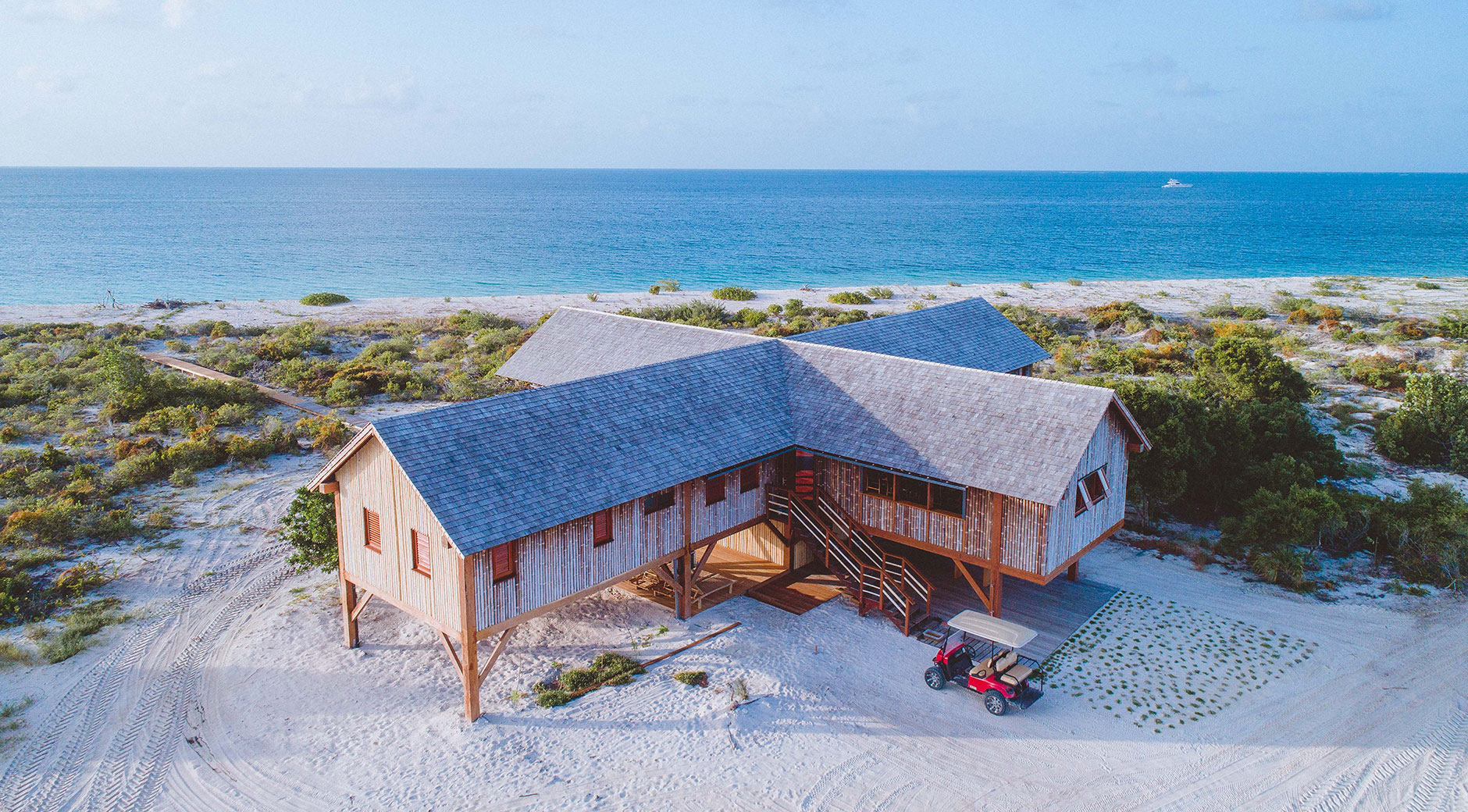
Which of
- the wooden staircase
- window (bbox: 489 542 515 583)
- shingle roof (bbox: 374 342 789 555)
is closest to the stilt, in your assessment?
window (bbox: 489 542 515 583)

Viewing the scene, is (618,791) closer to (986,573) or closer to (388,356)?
(986,573)

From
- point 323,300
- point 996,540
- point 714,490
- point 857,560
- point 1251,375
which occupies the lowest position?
point 857,560

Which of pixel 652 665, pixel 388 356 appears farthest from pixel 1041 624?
pixel 388 356

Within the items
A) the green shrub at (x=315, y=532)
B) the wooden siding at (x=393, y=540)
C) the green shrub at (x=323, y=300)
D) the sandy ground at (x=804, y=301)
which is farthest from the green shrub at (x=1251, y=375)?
the green shrub at (x=323, y=300)

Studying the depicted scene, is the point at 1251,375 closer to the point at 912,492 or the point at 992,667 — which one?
the point at 912,492

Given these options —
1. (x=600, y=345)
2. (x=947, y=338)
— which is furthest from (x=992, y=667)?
(x=600, y=345)

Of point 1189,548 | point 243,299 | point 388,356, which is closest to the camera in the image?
point 1189,548
